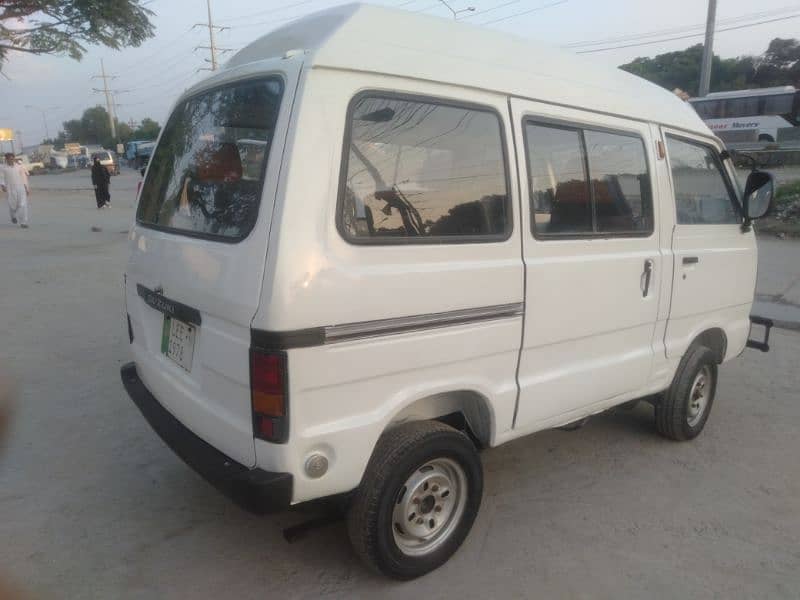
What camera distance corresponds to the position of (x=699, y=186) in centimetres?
378

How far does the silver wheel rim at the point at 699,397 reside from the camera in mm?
4000

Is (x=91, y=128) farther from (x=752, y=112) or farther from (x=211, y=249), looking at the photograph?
(x=211, y=249)

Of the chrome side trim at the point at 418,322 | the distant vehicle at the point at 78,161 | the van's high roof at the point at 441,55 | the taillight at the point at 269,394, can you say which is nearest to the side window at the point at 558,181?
the van's high roof at the point at 441,55

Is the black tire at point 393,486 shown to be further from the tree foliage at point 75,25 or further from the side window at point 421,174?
the tree foliage at point 75,25

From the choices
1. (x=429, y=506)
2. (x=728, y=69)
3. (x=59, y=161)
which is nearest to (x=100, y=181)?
→ (x=429, y=506)

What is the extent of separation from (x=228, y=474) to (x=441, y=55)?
1848 millimetres

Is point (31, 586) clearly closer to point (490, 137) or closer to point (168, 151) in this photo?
point (168, 151)

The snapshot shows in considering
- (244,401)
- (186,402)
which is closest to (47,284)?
(186,402)

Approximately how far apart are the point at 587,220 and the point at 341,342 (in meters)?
1.53

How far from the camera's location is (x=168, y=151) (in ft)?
9.98

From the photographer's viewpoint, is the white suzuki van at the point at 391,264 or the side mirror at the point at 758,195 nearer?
the white suzuki van at the point at 391,264

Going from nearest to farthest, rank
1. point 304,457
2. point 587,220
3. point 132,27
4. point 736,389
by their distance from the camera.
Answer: point 304,457
point 587,220
point 736,389
point 132,27

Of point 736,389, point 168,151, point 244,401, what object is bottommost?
point 736,389

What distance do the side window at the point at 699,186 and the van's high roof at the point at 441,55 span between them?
473 mm
